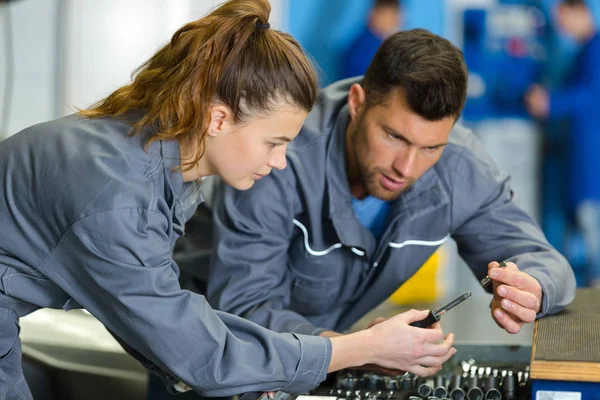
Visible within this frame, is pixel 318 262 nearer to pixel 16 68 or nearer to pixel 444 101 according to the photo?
pixel 444 101

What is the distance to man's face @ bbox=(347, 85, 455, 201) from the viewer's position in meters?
1.75

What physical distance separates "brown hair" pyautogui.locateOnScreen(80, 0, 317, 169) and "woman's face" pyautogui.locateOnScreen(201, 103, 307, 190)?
0.02m

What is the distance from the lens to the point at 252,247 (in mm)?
1745

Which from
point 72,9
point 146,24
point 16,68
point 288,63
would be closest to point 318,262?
point 288,63

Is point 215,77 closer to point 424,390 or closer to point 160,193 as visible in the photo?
point 160,193

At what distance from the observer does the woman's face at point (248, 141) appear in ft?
4.36

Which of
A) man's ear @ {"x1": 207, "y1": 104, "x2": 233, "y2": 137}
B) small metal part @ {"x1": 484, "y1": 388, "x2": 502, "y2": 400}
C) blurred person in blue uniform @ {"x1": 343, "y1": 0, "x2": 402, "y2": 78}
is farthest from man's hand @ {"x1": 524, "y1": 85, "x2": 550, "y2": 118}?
man's ear @ {"x1": 207, "y1": 104, "x2": 233, "y2": 137}

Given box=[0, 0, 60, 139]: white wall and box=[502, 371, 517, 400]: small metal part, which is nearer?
box=[502, 371, 517, 400]: small metal part

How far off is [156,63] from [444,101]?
63 centimetres

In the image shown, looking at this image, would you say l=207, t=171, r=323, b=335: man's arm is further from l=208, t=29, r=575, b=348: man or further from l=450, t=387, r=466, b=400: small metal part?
l=450, t=387, r=466, b=400: small metal part

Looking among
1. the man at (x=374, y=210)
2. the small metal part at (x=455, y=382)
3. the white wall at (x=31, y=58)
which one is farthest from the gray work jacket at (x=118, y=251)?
the white wall at (x=31, y=58)

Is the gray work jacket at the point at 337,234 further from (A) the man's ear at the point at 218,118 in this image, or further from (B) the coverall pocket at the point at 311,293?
(A) the man's ear at the point at 218,118

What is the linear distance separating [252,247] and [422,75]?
485mm

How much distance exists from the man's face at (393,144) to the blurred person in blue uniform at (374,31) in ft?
8.10
